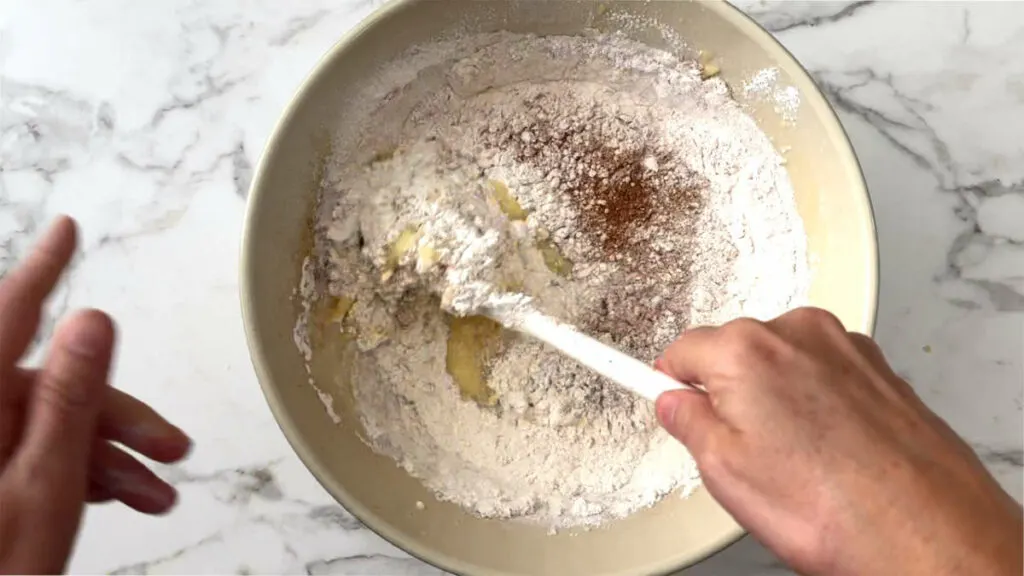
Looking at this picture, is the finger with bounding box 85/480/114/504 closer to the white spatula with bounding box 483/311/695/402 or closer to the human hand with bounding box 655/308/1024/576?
the white spatula with bounding box 483/311/695/402

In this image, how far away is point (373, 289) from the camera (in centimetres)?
101

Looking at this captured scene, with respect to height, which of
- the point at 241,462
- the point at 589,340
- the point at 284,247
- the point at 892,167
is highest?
the point at 284,247

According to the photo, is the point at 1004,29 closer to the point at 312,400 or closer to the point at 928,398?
the point at 928,398

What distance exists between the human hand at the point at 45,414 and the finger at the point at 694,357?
0.50 metres

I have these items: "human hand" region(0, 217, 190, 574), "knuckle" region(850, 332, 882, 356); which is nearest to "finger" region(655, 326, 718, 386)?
"knuckle" region(850, 332, 882, 356)

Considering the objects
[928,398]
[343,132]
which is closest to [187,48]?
[343,132]

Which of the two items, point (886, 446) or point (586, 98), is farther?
point (586, 98)

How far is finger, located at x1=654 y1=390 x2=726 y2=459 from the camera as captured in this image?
73 cm

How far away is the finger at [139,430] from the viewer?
0.83 metres

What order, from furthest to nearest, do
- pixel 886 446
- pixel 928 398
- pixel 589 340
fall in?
pixel 928 398
pixel 589 340
pixel 886 446

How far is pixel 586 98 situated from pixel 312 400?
519 millimetres

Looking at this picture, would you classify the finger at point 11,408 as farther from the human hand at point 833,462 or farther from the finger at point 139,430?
the human hand at point 833,462

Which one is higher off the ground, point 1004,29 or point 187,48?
→ point 187,48

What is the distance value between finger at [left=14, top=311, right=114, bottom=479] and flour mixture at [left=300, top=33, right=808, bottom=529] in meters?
0.35
